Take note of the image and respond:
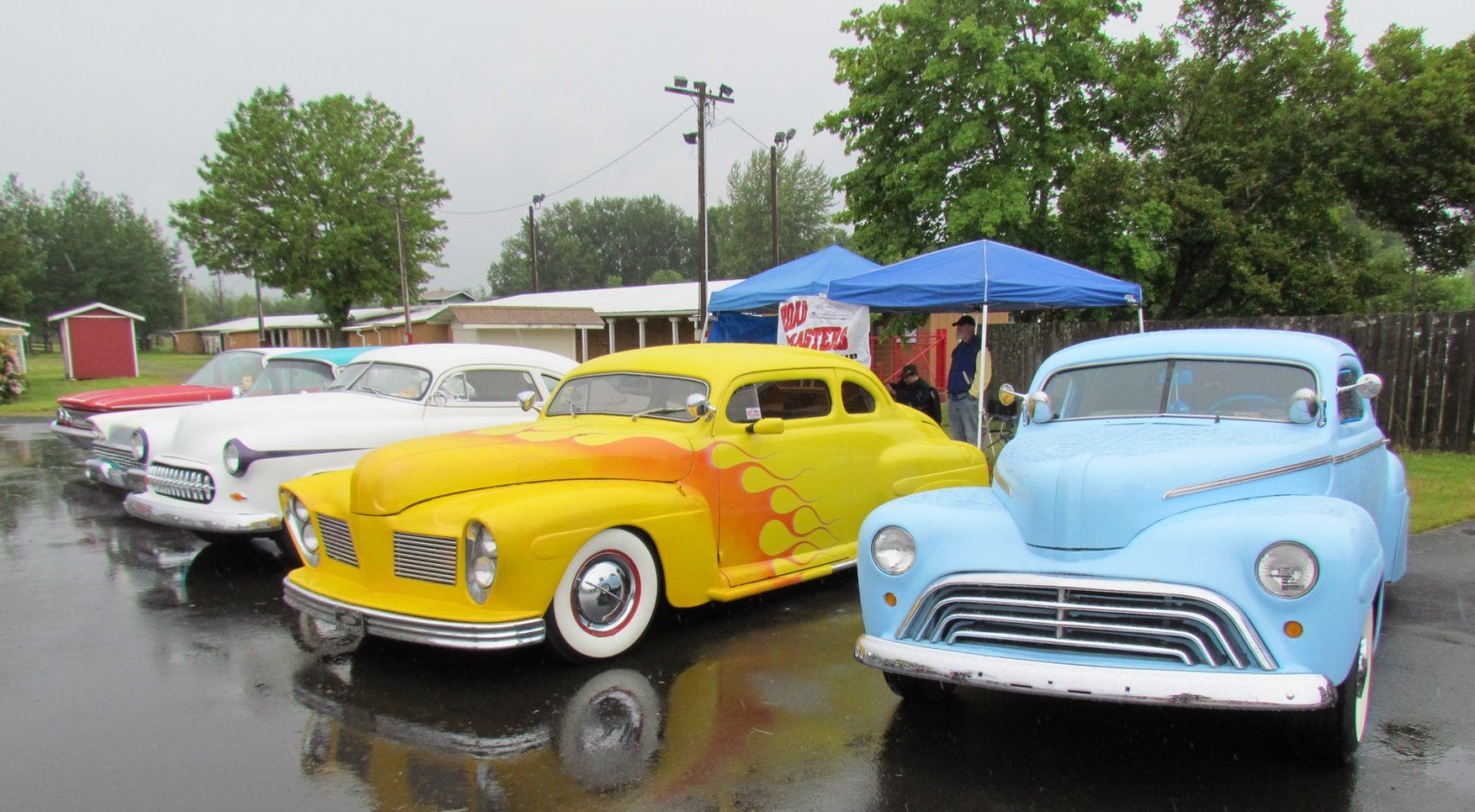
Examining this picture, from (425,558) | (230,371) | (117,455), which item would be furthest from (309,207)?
(425,558)

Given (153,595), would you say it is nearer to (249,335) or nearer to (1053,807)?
(1053,807)

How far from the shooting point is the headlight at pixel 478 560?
4.22m

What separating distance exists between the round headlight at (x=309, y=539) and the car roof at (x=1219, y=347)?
13.8 feet

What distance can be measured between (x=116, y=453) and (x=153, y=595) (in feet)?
10.9

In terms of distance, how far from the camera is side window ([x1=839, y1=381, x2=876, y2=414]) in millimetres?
6227

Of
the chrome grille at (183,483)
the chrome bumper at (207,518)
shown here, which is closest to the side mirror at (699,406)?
the chrome bumper at (207,518)

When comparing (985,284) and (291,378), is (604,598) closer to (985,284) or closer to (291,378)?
(985,284)

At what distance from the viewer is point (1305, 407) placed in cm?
409

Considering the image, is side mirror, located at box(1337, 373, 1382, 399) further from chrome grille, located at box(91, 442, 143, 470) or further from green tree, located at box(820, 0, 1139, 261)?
green tree, located at box(820, 0, 1139, 261)

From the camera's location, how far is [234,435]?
6.75 m

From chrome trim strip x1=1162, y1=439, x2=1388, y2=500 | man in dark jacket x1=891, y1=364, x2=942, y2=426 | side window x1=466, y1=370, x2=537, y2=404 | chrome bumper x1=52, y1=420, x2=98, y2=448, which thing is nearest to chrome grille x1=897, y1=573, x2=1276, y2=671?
chrome trim strip x1=1162, y1=439, x2=1388, y2=500

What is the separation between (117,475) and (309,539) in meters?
4.77

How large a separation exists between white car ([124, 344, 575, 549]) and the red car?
2673mm

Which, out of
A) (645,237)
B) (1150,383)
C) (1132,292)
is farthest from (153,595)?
(645,237)
